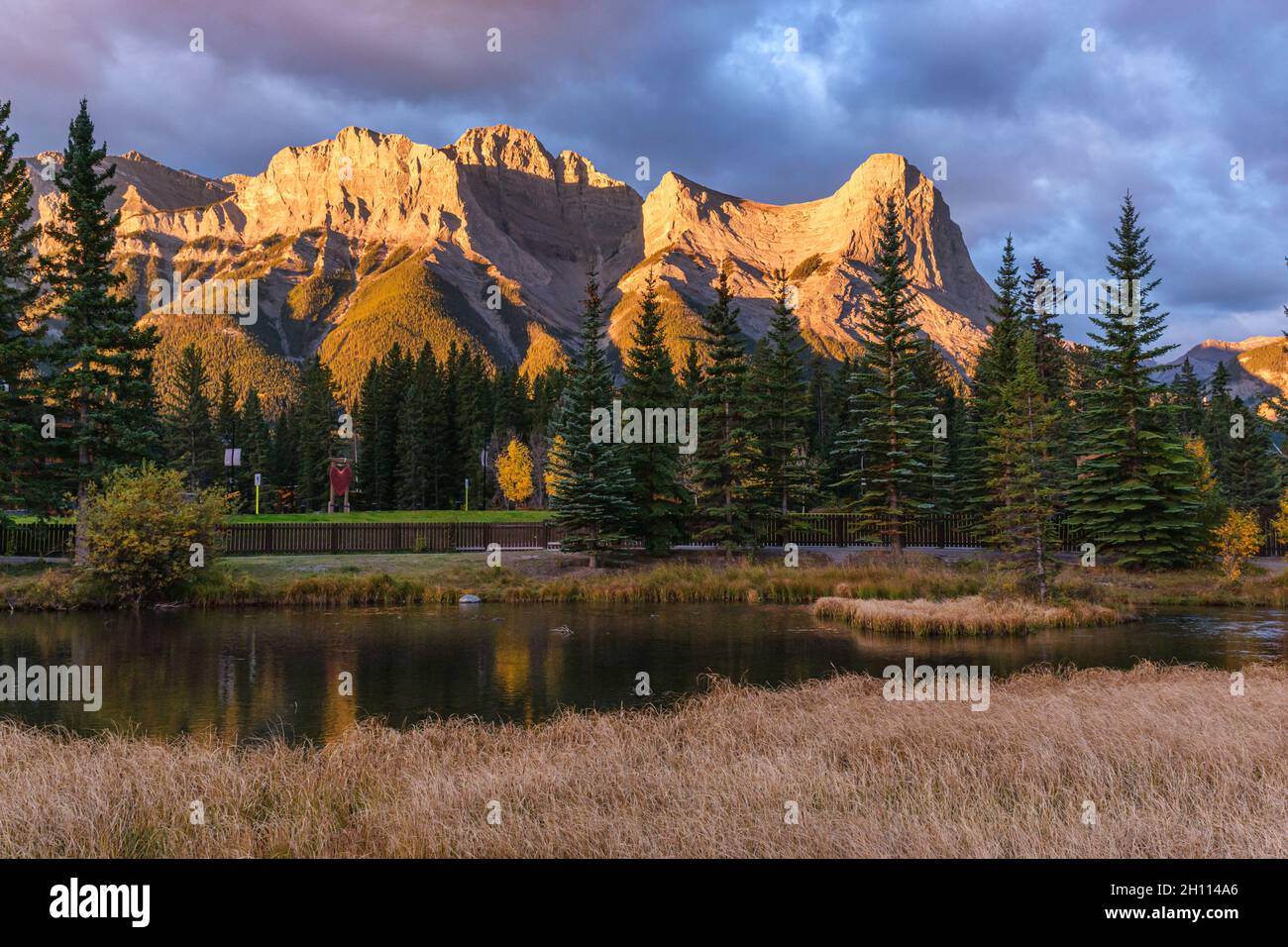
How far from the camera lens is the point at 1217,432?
79.8m

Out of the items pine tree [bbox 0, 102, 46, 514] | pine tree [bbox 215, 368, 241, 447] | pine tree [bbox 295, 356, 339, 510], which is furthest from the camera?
pine tree [bbox 215, 368, 241, 447]

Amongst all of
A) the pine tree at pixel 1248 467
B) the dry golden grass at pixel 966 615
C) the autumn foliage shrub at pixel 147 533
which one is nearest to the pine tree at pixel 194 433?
the autumn foliage shrub at pixel 147 533

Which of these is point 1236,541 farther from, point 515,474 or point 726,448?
point 515,474

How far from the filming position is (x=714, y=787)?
32.0 ft

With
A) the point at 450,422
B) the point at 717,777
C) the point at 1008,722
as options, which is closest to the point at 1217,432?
the point at 450,422

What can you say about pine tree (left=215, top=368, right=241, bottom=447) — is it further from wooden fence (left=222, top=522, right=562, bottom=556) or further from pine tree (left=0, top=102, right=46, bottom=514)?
pine tree (left=0, top=102, right=46, bottom=514)

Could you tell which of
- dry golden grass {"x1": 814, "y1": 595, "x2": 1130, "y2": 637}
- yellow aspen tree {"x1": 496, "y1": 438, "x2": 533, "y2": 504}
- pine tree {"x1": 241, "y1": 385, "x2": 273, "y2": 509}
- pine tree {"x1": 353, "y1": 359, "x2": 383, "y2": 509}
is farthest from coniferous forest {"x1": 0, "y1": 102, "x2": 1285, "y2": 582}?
pine tree {"x1": 241, "y1": 385, "x2": 273, "y2": 509}

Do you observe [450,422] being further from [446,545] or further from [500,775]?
[500,775]

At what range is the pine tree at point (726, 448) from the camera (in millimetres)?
42844

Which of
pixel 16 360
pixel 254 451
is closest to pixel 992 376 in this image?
pixel 16 360

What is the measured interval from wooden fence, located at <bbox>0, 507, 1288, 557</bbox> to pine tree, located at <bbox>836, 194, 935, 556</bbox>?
210cm

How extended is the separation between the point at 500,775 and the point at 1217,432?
8985cm

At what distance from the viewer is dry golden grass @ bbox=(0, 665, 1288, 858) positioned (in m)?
7.87

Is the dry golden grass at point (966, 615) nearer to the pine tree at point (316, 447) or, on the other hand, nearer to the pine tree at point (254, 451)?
the pine tree at point (316, 447)
